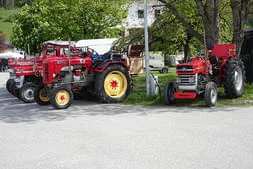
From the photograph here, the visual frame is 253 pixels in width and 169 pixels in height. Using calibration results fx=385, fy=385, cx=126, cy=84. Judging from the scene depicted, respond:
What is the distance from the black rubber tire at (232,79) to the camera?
1109 centimetres

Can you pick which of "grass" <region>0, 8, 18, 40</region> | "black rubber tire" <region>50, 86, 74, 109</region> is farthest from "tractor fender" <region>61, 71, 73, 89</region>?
"grass" <region>0, 8, 18, 40</region>

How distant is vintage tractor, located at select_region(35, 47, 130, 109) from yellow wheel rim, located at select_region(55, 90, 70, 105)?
45cm

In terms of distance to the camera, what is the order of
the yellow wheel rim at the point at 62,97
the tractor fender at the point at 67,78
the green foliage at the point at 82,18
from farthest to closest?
1. the green foliage at the point at 82,18
2. the tractor fender at the point at 67,78
3. the yellow wheel rim at the point at 62,97

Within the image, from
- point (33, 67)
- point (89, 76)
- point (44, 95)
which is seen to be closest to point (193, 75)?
point (89, 76)

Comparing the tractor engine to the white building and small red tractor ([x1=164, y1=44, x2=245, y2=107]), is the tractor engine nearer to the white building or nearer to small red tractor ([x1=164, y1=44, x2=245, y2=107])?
small red tractor ([x1=164, y1=44, x2=245, y2=107])

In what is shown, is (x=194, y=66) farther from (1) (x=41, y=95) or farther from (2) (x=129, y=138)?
(1) (x=41, y=95)

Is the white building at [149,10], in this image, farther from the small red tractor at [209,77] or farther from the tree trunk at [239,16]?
the small red tractor at [209,77]

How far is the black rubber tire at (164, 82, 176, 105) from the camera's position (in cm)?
1113

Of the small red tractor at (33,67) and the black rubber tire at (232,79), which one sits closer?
the black rubber tire at (232,79)

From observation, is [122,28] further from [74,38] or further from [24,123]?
[24,123]

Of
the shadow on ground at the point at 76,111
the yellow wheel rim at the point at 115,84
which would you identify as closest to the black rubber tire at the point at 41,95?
the shadow on ground at the point at 76,111

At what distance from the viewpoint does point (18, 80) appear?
580 inches

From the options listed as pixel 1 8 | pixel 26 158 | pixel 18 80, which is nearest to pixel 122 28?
pixel 18 80

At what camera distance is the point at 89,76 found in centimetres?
1262
